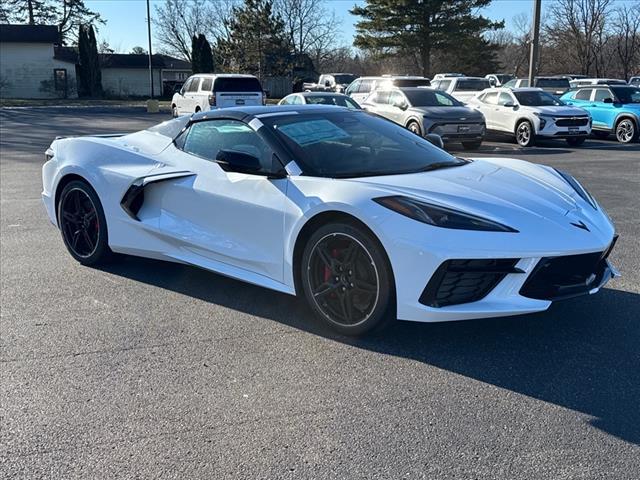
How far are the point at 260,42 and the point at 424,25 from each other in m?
13.0

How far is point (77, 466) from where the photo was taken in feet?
8.80

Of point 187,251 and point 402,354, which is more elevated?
point 187,251

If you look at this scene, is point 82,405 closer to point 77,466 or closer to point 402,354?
point 77,466

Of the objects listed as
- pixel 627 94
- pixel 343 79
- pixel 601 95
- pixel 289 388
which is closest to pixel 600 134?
pixel 601 95

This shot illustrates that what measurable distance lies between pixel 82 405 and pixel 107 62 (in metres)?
56.2

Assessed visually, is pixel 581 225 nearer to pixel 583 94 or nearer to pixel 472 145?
pixel 472 145

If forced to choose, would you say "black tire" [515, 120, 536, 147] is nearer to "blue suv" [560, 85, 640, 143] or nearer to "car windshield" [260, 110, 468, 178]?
"blue suv" [560, 85, 640, 143]

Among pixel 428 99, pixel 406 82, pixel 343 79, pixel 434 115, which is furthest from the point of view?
pixel 343 79

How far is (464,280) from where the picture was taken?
3527 mm

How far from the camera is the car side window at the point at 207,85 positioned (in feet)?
73.7

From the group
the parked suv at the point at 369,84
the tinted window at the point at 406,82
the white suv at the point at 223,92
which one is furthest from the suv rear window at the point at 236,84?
the tinted window at the point at 406,82

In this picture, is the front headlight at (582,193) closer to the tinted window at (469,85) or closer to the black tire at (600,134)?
the black tire at (600,134)

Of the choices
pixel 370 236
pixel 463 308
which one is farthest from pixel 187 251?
pixel 463 308

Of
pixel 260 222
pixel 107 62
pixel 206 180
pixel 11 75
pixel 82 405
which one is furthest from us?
pixel 107 62
